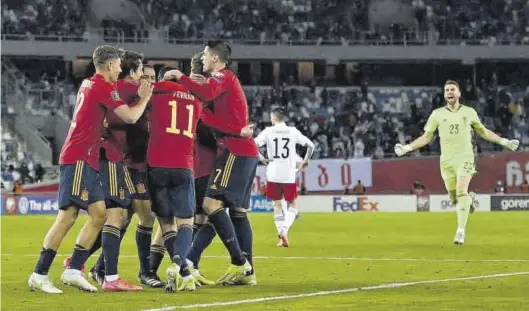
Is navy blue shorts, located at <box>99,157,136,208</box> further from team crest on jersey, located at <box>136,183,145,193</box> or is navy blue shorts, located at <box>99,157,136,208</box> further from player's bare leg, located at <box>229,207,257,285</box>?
player's bare leg, located at <box>229,207,257,285</box>

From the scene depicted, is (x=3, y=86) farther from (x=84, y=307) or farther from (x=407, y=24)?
(x=84, y=307)

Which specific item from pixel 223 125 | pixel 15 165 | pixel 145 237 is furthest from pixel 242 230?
pixel 15 165

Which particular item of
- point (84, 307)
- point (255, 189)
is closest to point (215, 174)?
point (84, 307)

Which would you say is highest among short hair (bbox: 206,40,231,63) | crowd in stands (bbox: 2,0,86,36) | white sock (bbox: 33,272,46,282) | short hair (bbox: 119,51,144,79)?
crowd in stands (bbox: 2,0,86,36)

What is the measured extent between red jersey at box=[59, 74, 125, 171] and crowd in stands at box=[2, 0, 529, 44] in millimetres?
43786

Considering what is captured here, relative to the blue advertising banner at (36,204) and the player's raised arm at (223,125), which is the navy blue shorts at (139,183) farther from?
the blue advertising banner at (36,204)

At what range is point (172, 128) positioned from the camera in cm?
1187

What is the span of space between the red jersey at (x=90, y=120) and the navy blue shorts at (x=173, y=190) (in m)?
0.65

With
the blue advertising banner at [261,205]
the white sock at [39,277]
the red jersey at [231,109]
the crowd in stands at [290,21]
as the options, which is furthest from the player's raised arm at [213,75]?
the crowd in stands at [290,21]

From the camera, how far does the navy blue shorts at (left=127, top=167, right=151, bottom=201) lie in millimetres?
12188

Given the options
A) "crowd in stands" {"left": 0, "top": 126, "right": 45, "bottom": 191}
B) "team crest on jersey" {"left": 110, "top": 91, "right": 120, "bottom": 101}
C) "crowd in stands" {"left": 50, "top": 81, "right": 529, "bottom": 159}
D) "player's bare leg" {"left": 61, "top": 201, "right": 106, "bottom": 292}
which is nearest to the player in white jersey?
"player's bare leg" {"left": 61, "top": 201, "right": 106, "bottom": 292}

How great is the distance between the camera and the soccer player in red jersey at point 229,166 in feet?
40.6

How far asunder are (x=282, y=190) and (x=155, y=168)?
9768 millimetres

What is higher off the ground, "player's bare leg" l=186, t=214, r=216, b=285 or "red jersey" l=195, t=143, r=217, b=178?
"red jersey" l=195, t=143, r=217, b=178
